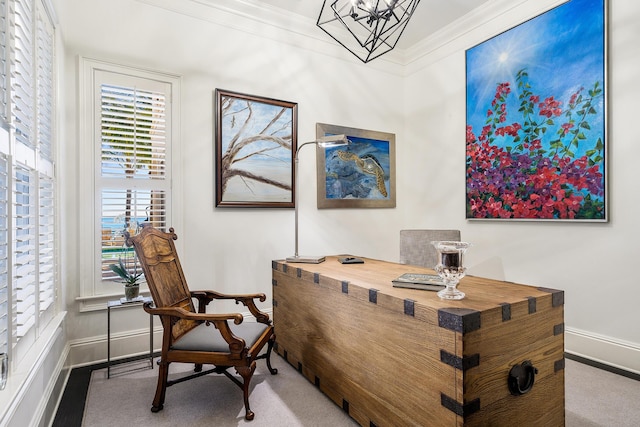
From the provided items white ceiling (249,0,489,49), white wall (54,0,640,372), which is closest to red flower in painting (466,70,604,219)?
white wall (54,0,640,372)

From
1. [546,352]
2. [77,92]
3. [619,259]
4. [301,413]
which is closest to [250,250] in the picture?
[301,413]

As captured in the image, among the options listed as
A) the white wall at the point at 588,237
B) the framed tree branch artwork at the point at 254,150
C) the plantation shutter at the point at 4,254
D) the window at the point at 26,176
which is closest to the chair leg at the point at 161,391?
the window at the point at 26,176

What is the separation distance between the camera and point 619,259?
98.9 inches

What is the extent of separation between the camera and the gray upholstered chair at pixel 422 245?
10.0 ft

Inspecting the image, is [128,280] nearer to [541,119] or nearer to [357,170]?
[357,170]

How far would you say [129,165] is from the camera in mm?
2732

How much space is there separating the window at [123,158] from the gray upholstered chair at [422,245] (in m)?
2.08

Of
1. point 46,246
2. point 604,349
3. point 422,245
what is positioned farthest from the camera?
point 422,245

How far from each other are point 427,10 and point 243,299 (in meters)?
3.18

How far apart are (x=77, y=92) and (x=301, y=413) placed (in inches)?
106

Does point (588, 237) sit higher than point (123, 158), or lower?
lower

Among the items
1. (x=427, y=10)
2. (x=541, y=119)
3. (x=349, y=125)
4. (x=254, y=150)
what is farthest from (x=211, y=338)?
(x=427, y=10)

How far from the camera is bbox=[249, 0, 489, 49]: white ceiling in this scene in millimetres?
3270

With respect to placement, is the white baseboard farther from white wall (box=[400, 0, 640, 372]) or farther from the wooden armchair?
the wooden armchair
